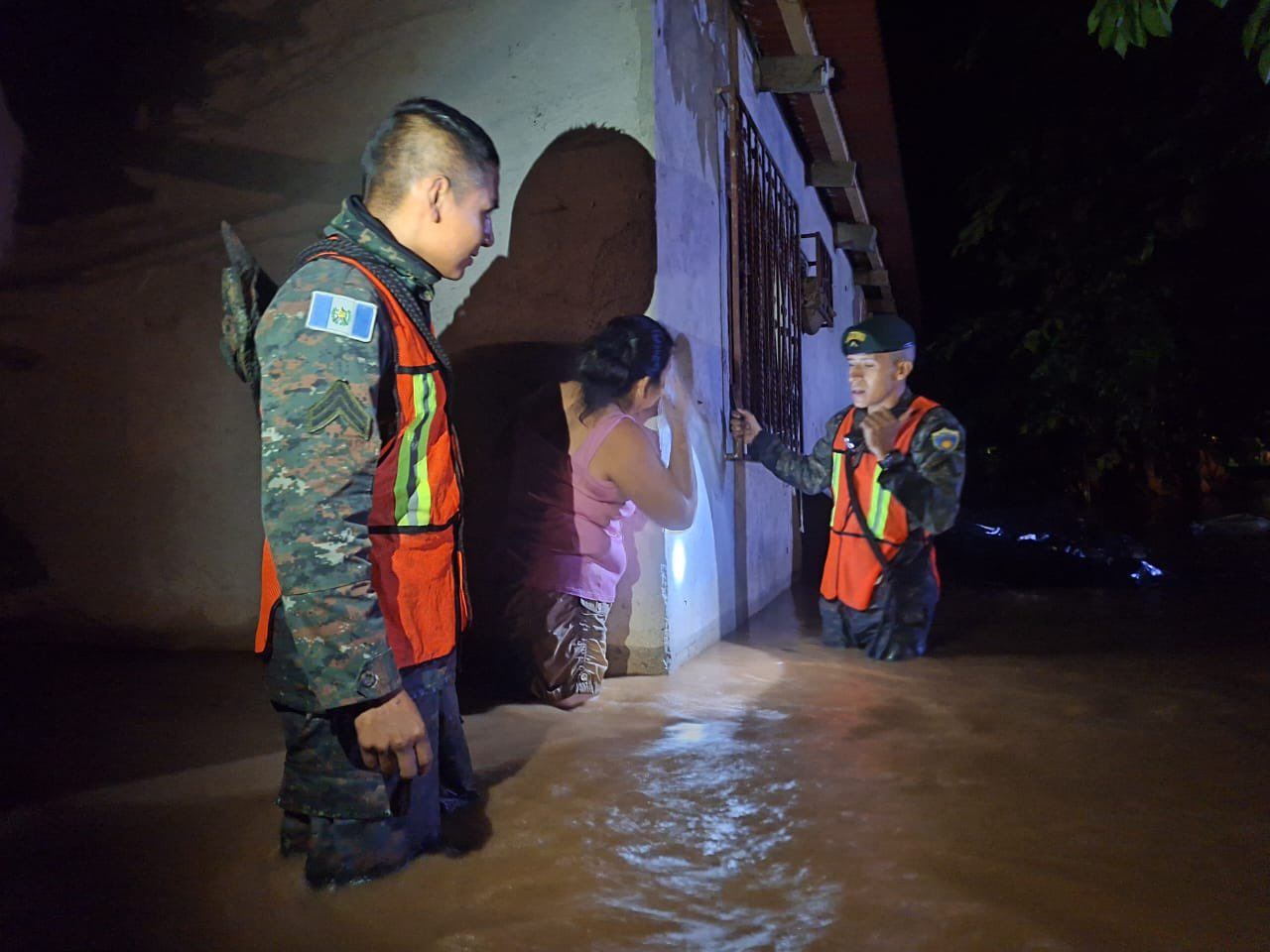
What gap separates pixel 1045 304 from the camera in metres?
12.7

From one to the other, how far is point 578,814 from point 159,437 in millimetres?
3365

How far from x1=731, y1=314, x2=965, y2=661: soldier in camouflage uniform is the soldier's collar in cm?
295

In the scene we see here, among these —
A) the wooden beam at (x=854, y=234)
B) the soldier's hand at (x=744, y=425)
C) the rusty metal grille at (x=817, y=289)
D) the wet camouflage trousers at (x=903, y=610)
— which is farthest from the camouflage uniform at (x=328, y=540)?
the wooden beam at (x=854, y=234)

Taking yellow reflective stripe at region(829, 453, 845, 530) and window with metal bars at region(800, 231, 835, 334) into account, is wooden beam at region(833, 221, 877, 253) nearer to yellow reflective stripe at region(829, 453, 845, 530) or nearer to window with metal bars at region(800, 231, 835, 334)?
window with metal bars at region(800, 231, 835, 334)

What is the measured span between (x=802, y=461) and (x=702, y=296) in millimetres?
1006

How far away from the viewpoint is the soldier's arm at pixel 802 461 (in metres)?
4.91

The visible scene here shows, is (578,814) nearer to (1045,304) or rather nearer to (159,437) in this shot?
(159,437)

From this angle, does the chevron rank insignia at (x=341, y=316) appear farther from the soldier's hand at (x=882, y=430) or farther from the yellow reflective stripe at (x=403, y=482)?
the soldier's hand at (x=882, y=430)

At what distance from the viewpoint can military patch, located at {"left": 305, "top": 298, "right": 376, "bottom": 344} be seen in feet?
6.22

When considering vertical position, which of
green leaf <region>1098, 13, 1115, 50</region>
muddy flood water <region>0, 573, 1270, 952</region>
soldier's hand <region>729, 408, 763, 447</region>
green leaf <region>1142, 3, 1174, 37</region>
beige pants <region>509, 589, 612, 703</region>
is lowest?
muddy flood water <region>0, 573, 1270, 952</region>

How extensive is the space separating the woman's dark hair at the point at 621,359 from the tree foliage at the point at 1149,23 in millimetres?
1952

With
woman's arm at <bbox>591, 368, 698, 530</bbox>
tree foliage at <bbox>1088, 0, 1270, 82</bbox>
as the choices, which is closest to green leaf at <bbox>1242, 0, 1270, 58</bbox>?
tree foliage at <bbox>1088, 0, 1270, 82</bbox>

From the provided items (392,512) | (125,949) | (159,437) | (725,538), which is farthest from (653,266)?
(125,949)

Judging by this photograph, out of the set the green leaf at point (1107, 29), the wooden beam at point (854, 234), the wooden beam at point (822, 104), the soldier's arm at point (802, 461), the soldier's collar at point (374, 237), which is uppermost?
the wooden beam at point (822, 104)
